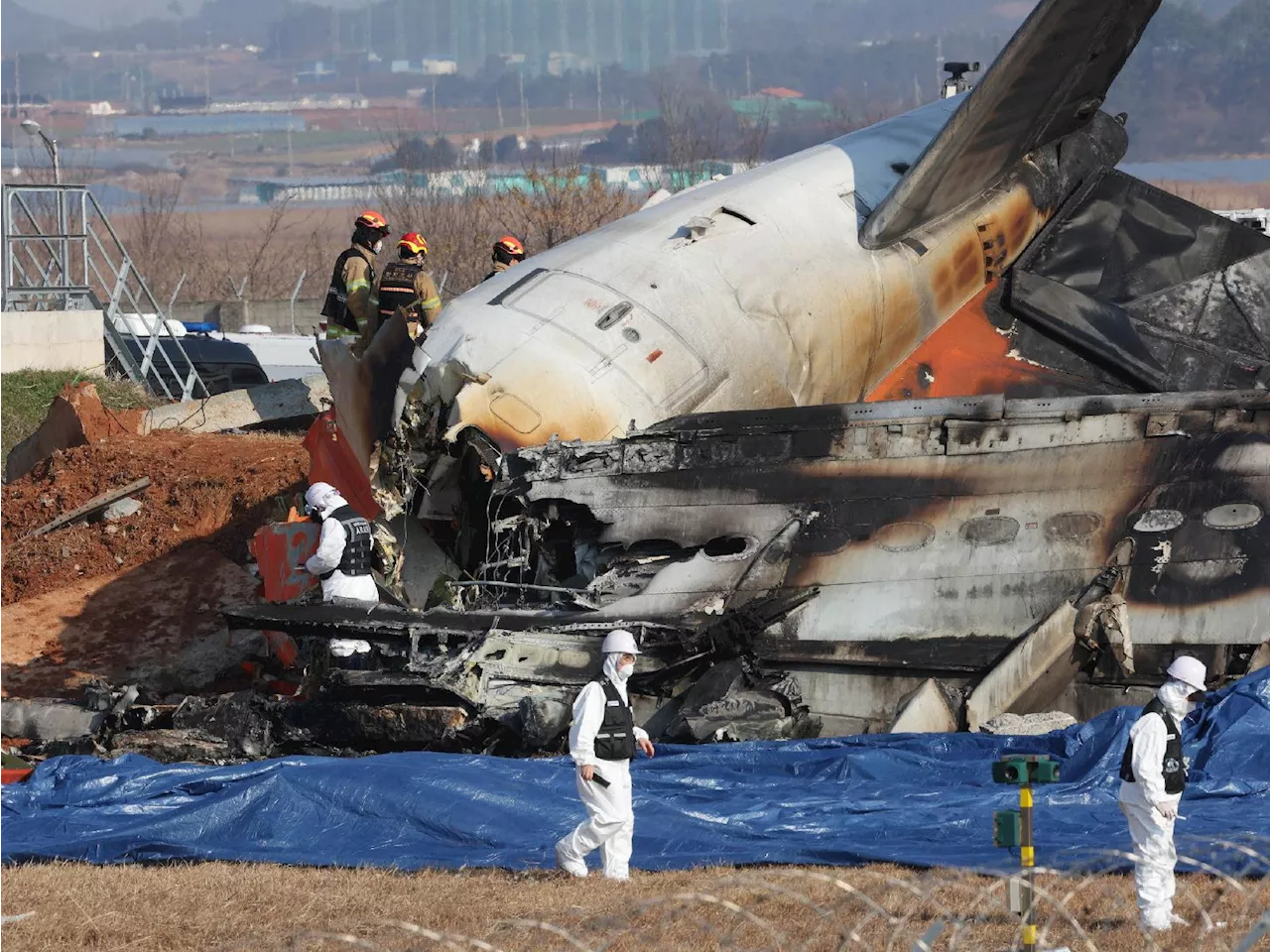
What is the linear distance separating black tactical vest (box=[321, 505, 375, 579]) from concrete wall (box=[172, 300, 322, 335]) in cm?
3094

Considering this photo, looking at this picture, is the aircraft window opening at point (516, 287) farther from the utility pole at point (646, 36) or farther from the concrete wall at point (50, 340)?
the utility pole at point (646, 36)

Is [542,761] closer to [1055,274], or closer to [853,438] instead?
[853,438]

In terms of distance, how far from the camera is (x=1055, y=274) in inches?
722

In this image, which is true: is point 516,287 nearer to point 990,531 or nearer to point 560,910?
point 990,531

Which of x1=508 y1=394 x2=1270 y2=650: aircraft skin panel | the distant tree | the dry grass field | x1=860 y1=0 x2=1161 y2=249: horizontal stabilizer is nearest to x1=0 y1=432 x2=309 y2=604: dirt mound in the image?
x1=860 y1=0 x2=1161 y2=249: horizontal stabilizer

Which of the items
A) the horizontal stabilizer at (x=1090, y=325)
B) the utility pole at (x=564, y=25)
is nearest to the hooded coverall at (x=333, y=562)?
the horizontal stabilizer at (x=1090, y=325)

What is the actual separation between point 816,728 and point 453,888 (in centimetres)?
418

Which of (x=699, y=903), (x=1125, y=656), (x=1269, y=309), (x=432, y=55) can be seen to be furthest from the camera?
(x=432, y=55)

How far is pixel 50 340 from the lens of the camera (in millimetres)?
32438

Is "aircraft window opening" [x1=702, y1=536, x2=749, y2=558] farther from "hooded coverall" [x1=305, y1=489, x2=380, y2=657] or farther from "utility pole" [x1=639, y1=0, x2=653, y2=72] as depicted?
"utility pole" [x1=639, y1=0, x2=653, y2=72]

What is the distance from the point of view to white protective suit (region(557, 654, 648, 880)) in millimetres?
10062

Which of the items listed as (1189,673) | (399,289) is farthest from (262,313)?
(1189,673)

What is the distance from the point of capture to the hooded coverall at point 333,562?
14.9 metres

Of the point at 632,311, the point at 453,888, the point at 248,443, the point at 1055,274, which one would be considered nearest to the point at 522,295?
the point at 632,311
